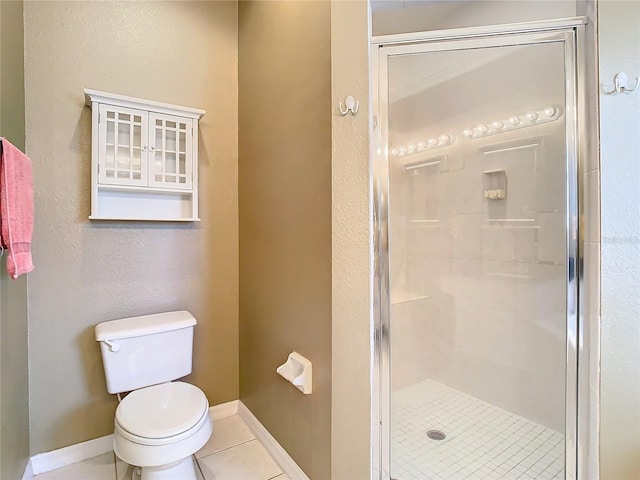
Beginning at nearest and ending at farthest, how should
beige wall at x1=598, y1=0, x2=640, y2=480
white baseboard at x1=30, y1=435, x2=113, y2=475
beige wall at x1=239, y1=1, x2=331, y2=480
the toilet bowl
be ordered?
beige wall at x1=598, y1=0, x2=640, y2=480, the toilet bowl, beige wall at x1=239, y1=1, x2=331, y2=480, white baseboard at x1=30, y1=435, x2=113, y2=475

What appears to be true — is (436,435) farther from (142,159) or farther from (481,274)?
(142,159)

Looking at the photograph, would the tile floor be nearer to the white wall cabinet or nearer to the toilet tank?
the toilet tank

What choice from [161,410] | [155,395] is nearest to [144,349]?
[155,395]

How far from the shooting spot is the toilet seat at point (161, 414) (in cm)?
122

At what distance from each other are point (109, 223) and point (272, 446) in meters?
1.44

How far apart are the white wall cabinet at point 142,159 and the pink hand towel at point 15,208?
1.18 feet

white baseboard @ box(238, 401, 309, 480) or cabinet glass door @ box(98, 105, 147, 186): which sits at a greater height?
cabinet glass door @ box(98, 105, 147, 186)

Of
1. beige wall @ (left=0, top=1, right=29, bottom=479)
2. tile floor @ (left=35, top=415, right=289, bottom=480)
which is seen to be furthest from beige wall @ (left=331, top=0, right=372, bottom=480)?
beige wall @ (left=0, top=1, right=29, bottom=479)

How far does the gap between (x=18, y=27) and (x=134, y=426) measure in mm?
1783

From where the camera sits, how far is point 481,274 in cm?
197

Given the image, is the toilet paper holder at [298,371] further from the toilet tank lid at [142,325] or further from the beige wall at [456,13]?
the beige wall at [456,13]

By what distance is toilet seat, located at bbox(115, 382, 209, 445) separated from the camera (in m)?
1.22

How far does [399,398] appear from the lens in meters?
1.60

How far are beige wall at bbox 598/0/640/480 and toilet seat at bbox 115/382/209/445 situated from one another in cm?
148
